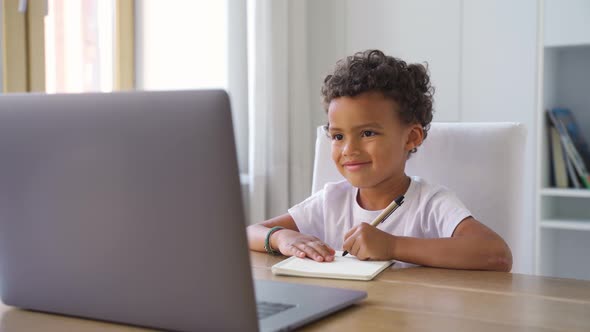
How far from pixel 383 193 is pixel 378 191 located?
1cm

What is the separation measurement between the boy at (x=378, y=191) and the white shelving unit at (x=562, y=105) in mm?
1108

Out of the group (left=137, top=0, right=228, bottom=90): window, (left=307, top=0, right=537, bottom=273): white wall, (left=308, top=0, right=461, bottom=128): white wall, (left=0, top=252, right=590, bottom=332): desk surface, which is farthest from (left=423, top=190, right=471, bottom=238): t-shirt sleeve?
(left=137, top=0, right=228, bottom=90): window

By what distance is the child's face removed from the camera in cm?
148

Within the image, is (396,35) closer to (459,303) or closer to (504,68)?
(504,68)

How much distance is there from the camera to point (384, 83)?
4.99 feet

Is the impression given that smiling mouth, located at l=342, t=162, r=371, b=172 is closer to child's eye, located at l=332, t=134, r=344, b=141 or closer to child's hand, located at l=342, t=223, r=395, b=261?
child's eye, located at l=332, t=134, r=344, b=141

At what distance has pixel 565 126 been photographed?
2615mm

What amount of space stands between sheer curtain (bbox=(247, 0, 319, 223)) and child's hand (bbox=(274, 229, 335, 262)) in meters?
1.61

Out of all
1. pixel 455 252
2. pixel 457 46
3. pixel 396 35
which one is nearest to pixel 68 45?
pixel 396 35

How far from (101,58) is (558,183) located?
72.8 inches

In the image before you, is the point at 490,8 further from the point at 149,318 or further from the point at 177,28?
the point at 149,318

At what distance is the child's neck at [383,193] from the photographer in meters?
1.55

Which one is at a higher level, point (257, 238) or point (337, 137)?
point (337, 137)

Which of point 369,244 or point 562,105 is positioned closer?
point 369,244
